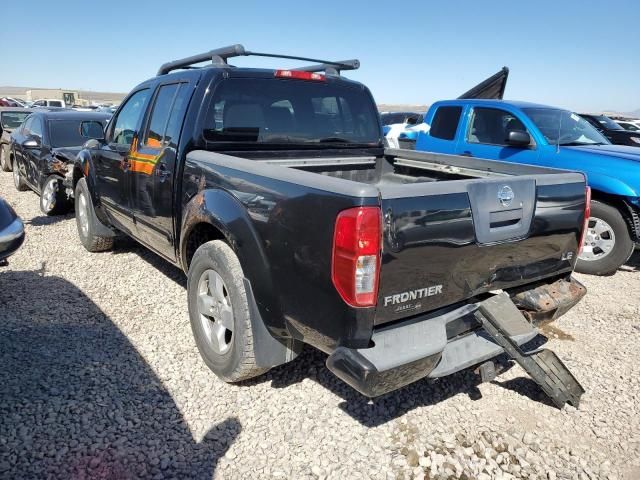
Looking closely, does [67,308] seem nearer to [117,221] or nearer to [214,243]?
[117,221]

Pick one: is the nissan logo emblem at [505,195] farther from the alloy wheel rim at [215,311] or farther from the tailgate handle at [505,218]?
the alloy wheel rim at [215,311]

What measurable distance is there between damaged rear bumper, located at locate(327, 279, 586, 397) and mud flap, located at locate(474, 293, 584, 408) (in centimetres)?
3

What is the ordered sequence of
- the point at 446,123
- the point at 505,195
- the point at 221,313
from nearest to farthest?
the point at 505,195 → the point at 221,313 → the point at 446,123

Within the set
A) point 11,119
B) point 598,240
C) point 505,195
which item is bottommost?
point 598,240

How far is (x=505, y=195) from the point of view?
2.50 metres

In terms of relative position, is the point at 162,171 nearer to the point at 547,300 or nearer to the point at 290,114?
the point at 290,114

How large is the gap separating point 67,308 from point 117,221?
1.03 metres

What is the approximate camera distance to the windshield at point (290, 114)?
11.4 feet

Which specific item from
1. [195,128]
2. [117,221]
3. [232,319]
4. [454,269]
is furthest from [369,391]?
[117,221]

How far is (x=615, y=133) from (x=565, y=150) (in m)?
5.54

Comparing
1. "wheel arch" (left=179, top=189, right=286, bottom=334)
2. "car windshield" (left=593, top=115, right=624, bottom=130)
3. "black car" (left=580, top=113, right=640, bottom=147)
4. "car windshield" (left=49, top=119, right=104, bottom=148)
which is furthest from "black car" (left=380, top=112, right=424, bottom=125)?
"wheel arch" (left=179, top=189, right=286, bottom=334)

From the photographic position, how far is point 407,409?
2920 mm

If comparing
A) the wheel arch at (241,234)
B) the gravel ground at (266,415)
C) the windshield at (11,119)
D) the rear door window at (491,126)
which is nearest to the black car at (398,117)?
the rear door window at (491,126)

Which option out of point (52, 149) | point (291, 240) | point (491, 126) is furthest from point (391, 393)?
point (52, 149)
